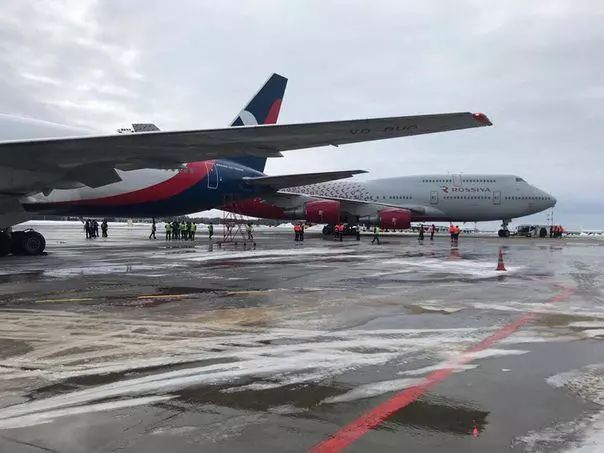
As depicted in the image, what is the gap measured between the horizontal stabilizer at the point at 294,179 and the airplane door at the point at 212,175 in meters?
1.64

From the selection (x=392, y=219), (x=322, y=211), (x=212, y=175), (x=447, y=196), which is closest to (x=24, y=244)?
(x=212, y=175)

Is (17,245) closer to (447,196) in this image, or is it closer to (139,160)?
(139,160)

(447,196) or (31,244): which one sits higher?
(447,196)

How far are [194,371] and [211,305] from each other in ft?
11.2

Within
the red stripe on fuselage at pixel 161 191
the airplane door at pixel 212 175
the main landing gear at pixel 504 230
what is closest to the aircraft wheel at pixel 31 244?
the red stripe on fuselage at pixel 161 191

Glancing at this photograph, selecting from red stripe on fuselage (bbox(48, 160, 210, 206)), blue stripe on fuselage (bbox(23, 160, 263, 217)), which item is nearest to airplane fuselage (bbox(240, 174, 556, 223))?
blue stripe on fuselage (bbox(23, 160, 263, 217))

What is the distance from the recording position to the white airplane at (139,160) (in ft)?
34.2

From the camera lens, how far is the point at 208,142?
35.6ft

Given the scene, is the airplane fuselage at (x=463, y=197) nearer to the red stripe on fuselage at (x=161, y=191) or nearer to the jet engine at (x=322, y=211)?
the jet engine at (x=322, y=211)

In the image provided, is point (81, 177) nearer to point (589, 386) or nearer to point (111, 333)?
point (111, 333)

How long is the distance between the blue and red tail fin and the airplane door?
103 inches

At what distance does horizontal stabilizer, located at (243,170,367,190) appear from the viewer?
21281 mm

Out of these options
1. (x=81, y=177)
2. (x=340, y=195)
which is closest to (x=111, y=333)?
(x=81, y=177)

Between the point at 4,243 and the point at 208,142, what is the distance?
36.9ft
